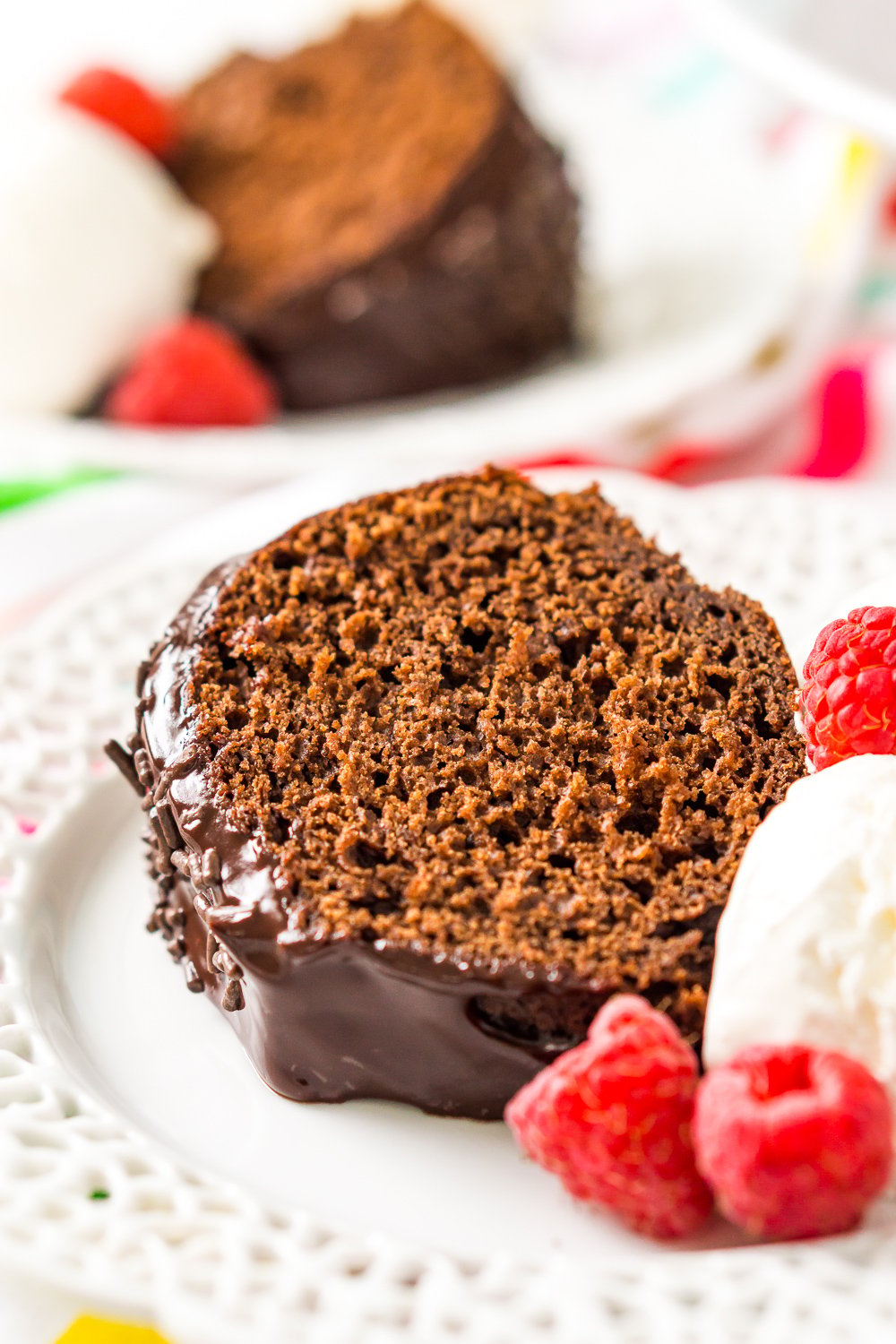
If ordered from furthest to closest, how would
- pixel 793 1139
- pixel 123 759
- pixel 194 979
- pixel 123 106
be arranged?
pixel 123 106, pixel 123 759, pixel 194 979, pixel 793 1139

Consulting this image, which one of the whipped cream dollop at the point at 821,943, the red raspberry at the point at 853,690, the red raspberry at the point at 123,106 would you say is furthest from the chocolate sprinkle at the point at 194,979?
the red raspberry at the point at 123,106

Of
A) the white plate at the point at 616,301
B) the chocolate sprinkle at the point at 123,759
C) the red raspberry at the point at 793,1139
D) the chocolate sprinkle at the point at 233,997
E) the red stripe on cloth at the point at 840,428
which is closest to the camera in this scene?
the red raspberry at the point at 793,1139

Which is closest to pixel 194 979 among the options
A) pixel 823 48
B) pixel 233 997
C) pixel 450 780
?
pixel 233 997

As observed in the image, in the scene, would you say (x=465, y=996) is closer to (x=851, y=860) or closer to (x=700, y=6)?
(x=851, y=860)

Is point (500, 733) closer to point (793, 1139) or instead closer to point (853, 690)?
point (853, 690)

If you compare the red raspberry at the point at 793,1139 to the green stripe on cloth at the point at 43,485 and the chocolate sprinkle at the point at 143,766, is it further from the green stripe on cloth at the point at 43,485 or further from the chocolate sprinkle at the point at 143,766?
the green stripe on cloth at the point at 43,485

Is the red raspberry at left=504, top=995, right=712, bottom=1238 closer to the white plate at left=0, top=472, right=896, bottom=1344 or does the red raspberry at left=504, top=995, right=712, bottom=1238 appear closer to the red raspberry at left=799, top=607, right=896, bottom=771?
the white plate at left=0, top=472, right=896, bottom=1344

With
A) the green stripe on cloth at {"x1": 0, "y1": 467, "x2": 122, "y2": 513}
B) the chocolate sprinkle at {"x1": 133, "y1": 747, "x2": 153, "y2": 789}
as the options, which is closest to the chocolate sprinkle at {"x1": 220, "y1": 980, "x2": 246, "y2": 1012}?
the chocolate sprinkle at {"x1": 133, "y1": 747, "x2": 153, "y2": 789}
